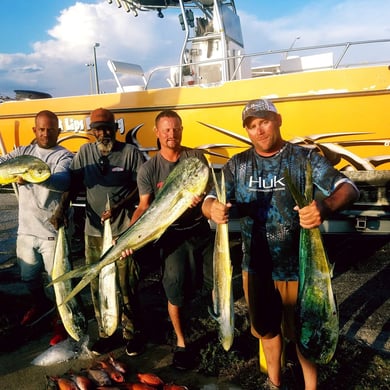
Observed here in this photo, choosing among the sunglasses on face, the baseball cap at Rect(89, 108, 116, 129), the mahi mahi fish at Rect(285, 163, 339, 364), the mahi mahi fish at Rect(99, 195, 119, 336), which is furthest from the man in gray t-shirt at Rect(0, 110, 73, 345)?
the mahi mahi fish at Rect(285, 163, 339, 364)

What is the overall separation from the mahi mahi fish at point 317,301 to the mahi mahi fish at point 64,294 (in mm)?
1730

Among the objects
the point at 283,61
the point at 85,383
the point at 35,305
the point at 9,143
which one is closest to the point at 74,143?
the point at 9,143

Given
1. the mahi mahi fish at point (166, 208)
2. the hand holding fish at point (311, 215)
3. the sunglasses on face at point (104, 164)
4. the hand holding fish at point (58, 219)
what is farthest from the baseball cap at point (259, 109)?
the hand holding fish at point (58, 219)

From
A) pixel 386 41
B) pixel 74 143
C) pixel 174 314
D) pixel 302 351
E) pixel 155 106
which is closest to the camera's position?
pixel 302 351

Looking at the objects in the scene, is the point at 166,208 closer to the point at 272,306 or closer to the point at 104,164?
the point at 272,306

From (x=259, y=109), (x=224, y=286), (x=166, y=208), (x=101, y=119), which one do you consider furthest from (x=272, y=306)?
(x=101, y=119)

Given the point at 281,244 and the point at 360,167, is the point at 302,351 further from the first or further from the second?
the point at 360,167

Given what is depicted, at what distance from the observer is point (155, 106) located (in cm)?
541

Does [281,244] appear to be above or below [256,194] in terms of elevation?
below

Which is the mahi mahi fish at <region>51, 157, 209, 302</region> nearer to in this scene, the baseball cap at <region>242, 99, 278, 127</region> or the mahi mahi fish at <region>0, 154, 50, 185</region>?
the baseball cap at <region>242, 99, 278, 127</region>

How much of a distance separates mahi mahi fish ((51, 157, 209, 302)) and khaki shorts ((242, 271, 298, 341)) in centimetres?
63

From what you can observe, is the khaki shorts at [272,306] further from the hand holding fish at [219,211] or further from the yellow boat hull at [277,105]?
the yellow boat hull at [277,105]

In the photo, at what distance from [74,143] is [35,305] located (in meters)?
3.03

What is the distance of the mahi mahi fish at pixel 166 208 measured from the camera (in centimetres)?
202
